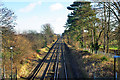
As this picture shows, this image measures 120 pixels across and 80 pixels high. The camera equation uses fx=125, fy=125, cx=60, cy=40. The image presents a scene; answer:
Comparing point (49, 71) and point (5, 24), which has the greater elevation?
point (5, 24)

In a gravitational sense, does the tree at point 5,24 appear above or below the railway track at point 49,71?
above

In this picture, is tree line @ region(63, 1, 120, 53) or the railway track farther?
the railway track

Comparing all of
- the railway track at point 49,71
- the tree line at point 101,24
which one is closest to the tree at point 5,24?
the railway track at point 49,71

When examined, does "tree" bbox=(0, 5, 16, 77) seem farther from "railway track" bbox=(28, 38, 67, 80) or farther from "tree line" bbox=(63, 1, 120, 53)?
"tree line" bbox=(63, 1, 120, 53)

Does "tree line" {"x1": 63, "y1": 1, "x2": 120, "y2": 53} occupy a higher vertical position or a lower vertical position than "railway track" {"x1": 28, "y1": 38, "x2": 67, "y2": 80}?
higher

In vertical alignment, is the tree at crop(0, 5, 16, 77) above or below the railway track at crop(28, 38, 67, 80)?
above

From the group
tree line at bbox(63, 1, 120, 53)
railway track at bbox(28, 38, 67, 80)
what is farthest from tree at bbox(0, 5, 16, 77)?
tree line at bbox(63, 1, 120, 53)

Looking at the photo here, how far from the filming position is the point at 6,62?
13484 millimetres

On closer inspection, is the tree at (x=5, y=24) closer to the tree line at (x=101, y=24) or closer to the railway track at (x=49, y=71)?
the railway track at (x=49, y=71)

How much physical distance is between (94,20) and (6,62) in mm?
13303

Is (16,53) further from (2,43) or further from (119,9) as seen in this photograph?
(119,9)

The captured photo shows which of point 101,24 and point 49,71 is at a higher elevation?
point 101,24

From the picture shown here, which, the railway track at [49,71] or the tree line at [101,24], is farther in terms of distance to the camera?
the railway track at [49,71]

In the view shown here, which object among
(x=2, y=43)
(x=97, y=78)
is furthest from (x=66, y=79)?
(x=2, y=43)
